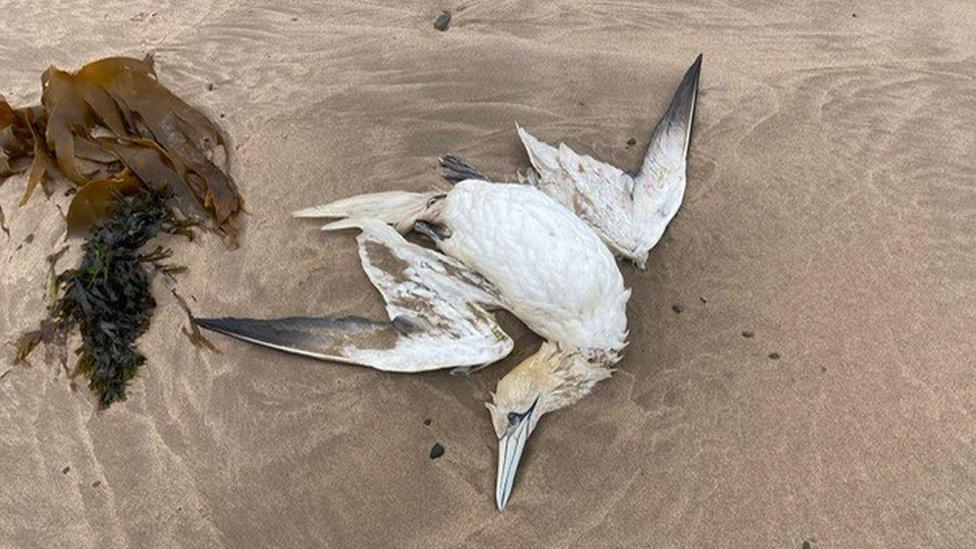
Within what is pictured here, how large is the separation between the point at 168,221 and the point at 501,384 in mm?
1806

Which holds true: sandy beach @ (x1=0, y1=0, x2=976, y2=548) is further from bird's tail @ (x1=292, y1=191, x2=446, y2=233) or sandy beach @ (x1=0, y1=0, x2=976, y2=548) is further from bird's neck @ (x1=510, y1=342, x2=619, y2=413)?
bird's tail @ (x1=292, y1=191, x2=446, y2=233)

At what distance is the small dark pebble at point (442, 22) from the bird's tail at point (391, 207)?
5.07 feet

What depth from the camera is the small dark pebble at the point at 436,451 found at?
2893 mm

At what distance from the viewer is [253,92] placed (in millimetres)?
4234

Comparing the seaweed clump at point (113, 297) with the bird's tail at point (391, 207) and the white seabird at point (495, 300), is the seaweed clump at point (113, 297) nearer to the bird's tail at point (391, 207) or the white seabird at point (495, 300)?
the white seabird at point (495, 300)

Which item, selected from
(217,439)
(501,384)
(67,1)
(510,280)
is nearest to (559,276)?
(510,280)

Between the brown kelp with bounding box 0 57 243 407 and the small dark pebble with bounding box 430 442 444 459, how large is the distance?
4.29 ft

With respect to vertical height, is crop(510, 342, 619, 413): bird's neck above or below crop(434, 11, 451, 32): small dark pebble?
below

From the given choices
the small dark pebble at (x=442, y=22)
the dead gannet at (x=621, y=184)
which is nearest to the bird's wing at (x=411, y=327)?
the dead gannet at (x=621, y=184)

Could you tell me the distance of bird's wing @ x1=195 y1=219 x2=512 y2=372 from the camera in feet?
9.80

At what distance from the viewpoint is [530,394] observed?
114 inches

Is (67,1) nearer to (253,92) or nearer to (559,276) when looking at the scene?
(253,92)

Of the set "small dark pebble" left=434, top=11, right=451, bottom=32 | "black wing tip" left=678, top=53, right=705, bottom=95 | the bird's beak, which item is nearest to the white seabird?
the bird's beak

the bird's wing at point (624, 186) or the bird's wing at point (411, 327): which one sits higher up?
the bird's wing at point (624, 186)
